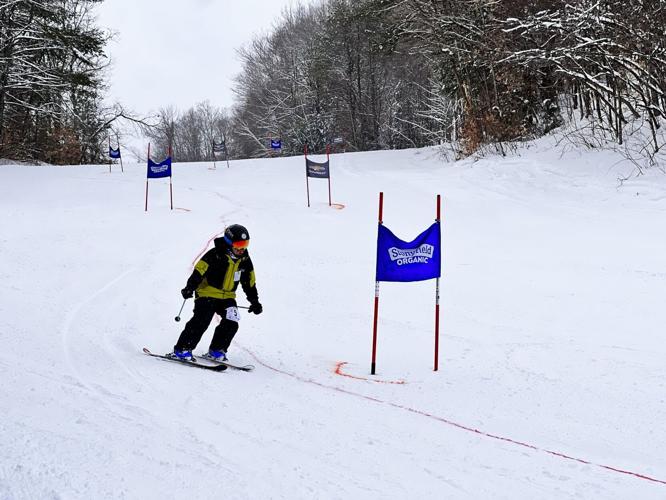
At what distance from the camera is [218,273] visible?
19.5 ft

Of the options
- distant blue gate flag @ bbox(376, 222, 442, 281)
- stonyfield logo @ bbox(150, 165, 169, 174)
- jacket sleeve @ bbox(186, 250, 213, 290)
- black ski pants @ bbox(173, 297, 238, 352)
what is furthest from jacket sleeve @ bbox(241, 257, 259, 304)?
stonyfield logo @ bbox(150, 165, 169, 174)

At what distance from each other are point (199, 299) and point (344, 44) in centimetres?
3920

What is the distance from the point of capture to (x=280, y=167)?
27.3 m

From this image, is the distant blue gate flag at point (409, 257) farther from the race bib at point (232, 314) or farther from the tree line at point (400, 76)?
the tree line at point (400, 76)

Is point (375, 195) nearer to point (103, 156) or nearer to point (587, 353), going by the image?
point (587, 353)

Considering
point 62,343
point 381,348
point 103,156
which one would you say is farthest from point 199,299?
point 103,156

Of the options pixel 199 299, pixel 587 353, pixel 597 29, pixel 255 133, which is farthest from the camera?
pixel 255 133

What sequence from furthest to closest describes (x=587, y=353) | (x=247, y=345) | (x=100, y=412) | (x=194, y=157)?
(x=194, y=157) → (x=247, y=345) → (x=587, y=353) → (x=100, y=412)

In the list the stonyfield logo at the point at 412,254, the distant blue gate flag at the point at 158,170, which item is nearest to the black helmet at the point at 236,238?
the stonyfield logo at the point at 412,254

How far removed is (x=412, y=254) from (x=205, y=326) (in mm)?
2405

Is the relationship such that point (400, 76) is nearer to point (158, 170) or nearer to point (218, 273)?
point (158, 170)

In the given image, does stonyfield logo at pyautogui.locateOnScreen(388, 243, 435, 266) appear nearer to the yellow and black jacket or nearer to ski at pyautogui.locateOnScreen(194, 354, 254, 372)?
the yellow and black jacket

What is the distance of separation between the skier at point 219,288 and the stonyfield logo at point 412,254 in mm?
1602

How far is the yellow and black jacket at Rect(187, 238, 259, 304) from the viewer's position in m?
5.86
